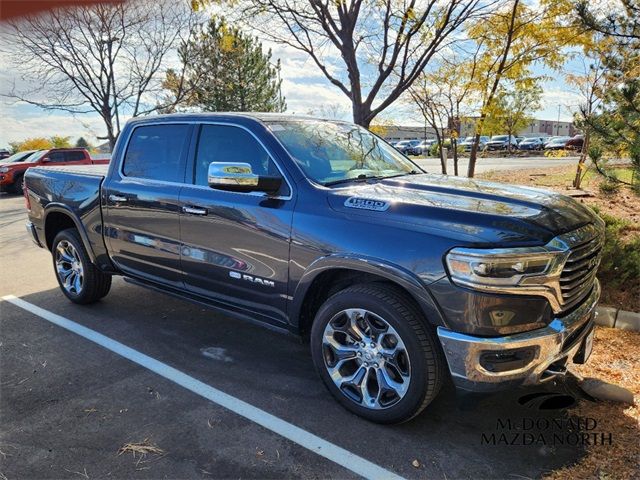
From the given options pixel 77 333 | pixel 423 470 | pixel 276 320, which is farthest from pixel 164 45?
pixel 423 470

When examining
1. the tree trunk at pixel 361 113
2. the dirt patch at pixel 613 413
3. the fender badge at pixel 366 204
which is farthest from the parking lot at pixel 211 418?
the tree trunk at pixel 361 113

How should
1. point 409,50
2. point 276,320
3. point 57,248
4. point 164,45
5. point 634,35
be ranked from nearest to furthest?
point 276,320, point 634,35, point 57,248, point 409,50, point 164,45

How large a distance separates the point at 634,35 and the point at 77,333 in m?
5.85

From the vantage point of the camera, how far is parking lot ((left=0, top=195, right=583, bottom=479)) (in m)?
2.59

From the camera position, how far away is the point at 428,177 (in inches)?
148

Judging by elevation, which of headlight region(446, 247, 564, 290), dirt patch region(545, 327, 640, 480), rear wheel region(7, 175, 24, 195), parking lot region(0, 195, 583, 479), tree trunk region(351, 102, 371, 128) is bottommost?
rear wheel region(7, 175, 24, 195)

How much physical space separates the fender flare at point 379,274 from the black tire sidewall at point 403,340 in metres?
0.15

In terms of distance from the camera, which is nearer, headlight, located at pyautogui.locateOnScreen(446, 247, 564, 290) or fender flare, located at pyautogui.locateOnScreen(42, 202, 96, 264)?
headlight, located at pyautogui.locateOnScreen(446, 247, 564, 290)

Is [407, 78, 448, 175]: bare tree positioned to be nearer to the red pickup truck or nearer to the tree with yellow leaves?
the tree with yellow leaves

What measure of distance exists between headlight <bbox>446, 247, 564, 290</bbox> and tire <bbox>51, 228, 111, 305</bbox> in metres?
3.83

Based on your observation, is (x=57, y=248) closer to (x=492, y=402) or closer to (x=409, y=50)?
(x=492, y=402)

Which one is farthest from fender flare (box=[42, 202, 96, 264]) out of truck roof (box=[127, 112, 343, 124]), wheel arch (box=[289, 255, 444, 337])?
wheel arch (box=[289, 255, 444, 337])

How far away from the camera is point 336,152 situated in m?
3.70

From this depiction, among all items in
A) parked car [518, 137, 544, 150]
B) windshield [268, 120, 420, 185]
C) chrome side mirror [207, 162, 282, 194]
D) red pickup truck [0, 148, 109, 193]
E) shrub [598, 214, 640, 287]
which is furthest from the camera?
parked car [518, 137, 544, 150]
